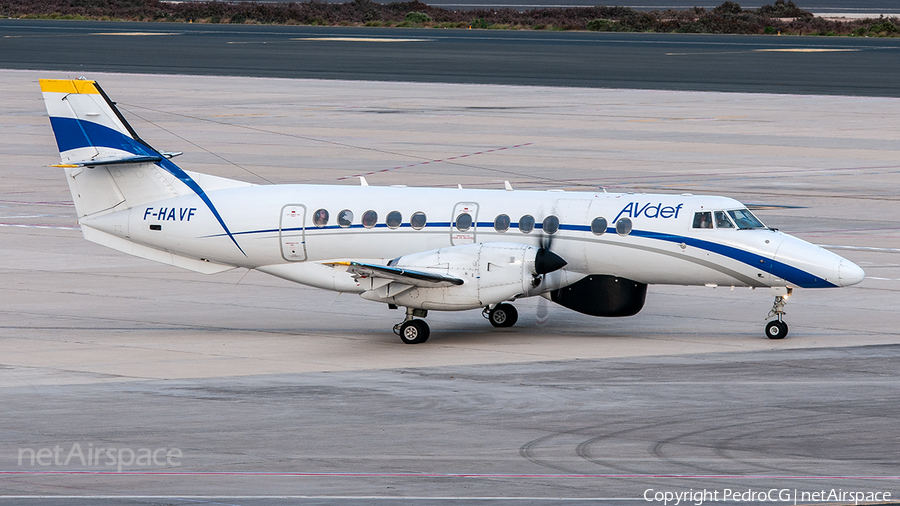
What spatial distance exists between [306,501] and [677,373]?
9.84 metres

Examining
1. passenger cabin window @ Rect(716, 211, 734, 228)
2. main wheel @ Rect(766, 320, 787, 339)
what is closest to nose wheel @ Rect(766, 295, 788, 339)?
main wheel @ Rect(766, 320, 787, 339)

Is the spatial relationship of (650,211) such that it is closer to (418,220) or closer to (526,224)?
(526,224)

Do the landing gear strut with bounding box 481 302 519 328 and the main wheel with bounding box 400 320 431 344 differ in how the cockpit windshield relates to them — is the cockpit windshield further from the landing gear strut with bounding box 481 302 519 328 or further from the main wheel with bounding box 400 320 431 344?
the main wheel with bounding box 400 320 431 344

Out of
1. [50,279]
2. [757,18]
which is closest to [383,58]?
[757,18]

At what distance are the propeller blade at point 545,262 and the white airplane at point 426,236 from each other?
0.08 feet

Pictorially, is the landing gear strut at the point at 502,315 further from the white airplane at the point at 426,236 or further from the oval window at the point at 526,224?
the oval window at the point at 526,224

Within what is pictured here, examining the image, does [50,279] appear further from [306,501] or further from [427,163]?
[427,163]

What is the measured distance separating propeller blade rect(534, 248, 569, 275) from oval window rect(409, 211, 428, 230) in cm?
266

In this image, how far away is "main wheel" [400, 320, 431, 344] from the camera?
89.0 feet

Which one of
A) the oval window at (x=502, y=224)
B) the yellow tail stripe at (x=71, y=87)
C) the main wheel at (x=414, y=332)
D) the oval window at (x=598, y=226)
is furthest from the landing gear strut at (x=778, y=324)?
the yellow tail stripe at (x=71, y=87)

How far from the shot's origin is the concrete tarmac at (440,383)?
17.2m

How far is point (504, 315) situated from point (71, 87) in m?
10.7

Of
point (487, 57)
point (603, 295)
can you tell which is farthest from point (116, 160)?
point (487, 57)

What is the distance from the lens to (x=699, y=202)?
27234 mm
